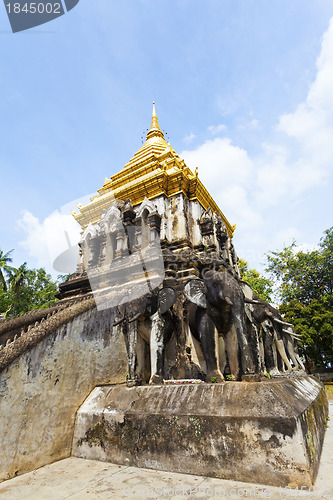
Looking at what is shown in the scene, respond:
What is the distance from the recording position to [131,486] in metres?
3.00

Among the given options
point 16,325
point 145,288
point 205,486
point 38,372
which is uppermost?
point 145,288

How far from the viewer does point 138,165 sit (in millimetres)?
12805

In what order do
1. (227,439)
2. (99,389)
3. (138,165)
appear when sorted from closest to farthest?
(227,439), (99,389), (138,165)

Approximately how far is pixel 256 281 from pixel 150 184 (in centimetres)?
1796

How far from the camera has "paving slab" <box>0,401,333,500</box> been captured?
2664mm

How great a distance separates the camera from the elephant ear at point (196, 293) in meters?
5.02

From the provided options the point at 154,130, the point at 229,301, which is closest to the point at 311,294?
the point at 154,130

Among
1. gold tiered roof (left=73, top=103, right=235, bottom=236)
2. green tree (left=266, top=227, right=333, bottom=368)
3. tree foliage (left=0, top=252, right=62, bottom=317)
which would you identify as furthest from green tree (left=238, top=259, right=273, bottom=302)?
tree foliage (left=0, top=252, right=62, bottom=317)

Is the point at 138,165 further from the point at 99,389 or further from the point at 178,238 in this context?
the point at 99,389

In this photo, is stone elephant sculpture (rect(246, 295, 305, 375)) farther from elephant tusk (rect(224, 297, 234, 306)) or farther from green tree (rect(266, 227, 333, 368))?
green tree (rect(266, 227, 333, 368))

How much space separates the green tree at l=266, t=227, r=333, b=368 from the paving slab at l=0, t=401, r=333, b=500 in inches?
798

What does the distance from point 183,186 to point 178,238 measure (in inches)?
85.3

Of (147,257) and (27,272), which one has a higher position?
(27,272)

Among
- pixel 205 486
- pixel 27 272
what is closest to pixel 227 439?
pixel 205 486
